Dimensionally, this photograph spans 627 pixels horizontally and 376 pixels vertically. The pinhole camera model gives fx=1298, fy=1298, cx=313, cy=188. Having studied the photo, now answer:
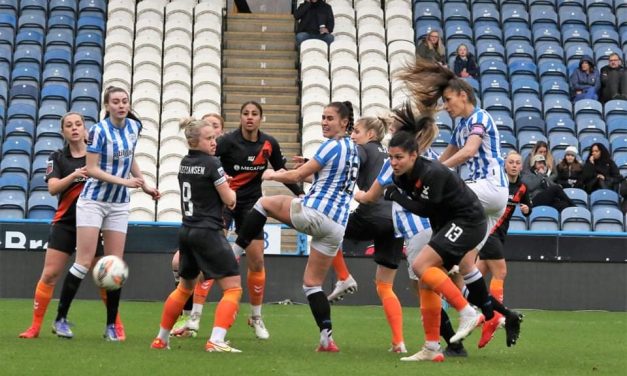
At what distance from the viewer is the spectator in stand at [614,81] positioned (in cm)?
2220

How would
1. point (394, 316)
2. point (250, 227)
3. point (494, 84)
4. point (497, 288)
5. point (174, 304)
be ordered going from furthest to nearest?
point (494, 84) → point (497, 288) → point (250, 227) → point (394, 316) → point (174, 304)

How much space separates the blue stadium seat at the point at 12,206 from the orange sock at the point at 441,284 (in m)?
10.3

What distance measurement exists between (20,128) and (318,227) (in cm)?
1114

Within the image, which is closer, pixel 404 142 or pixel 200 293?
pixel 404 142

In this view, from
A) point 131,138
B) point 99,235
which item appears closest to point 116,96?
point 131,138

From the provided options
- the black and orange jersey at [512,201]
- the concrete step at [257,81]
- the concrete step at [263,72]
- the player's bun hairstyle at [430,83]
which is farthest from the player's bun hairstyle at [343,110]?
the concrete step at [263,72]

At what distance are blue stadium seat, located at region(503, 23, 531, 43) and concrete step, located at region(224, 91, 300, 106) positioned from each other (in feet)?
14.4

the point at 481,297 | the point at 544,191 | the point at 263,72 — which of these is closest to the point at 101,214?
the point at 481,297

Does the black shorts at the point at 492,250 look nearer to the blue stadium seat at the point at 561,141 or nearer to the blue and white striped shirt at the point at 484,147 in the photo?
the blue and white striped shirt at the point at 484,147

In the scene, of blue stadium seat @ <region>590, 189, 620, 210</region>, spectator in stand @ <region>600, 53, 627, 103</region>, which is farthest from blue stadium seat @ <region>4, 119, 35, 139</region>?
spectator in stand @ <region>600, 53, 627, 103</region>

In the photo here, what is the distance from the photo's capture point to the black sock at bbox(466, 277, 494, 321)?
980 centimetres

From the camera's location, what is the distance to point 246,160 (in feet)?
38.5

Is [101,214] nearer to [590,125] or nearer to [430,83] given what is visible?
[430,83]

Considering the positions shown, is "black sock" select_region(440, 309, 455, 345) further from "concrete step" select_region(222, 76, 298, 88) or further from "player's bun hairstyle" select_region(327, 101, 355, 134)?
"concrete step" select_region(222, 76, 298, 88)
